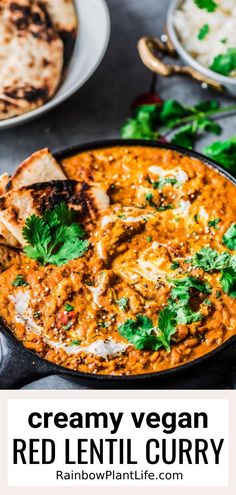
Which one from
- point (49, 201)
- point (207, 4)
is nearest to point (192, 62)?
point (207, 4)

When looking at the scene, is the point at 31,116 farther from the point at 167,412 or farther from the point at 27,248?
the point at 167,412

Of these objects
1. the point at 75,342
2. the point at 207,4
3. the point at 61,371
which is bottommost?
the point at 61,371

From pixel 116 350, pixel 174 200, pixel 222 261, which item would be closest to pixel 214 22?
pixel 174 200

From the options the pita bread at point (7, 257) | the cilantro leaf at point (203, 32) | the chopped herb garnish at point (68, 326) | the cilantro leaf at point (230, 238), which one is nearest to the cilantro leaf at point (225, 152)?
the cilantro leaf at point (203, 32)

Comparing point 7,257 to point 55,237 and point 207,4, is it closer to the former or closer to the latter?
point 55,237

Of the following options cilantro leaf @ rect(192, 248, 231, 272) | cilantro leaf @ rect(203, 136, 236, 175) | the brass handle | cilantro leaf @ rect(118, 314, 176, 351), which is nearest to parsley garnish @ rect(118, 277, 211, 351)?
cilantro leaf @ rect(118, 314, 176, 351)

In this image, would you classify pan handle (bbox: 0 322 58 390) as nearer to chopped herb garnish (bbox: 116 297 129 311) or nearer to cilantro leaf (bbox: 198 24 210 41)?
chopped herb garnish (bbox: 116 297 129 311)

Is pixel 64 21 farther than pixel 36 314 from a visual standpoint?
Yes
